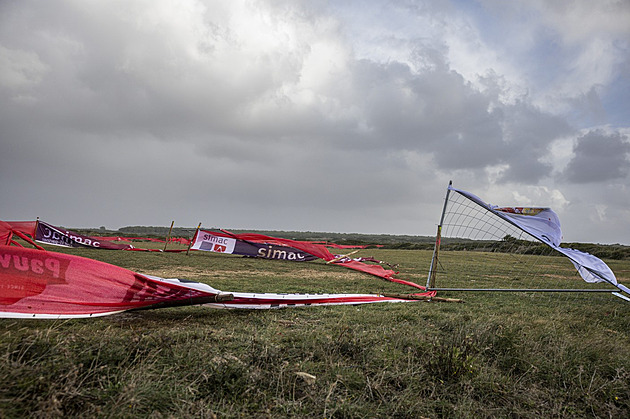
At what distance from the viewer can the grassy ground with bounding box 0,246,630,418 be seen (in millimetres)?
2520

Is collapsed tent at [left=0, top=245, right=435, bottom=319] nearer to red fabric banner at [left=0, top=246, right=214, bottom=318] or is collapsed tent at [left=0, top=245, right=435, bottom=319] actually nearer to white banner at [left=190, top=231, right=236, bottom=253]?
red fabric banner at [left=0, top=246, right=214, bottom=318]

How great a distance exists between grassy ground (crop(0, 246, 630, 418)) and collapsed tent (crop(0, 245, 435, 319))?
0.72ft

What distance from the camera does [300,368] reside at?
331 cm

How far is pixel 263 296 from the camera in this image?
5.64m

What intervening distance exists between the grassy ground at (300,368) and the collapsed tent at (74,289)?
22 cm

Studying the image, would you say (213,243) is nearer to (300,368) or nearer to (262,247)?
(262,247)

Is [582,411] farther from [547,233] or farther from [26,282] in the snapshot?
[26,282]

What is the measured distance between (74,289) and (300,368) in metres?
2.91

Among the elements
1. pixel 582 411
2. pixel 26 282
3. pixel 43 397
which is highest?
pixel 26 282

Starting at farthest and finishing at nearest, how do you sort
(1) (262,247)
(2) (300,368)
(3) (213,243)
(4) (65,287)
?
(3) (213,243) → (1) (262,247) → (4) (65,287) → (2) (300,368)

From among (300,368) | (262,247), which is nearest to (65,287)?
(300,368)

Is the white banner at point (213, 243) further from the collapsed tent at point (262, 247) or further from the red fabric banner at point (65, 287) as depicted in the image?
the red fabric banner at point (65, 287)

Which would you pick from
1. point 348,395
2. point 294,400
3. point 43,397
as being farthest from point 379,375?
point 43,397

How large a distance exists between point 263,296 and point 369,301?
7.61 ft
